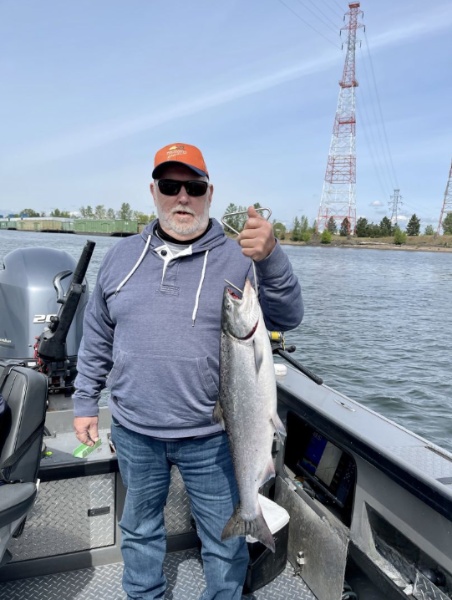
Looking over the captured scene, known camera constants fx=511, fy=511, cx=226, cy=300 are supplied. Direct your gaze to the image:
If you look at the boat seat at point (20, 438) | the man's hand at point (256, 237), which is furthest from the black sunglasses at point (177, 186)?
the boat seat at point (20, 438)

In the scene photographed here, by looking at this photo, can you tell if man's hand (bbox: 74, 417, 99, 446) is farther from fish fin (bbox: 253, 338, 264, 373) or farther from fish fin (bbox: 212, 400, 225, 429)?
fish fin (bbox: 253, 338, 264, 373)

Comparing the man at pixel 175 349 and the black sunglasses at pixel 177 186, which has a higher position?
the black sunglasses at pixel 177 186

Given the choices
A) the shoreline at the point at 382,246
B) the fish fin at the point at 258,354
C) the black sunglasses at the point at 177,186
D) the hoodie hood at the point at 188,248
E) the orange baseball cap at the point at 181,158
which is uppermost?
the orange baseball cap at the point at 181,158

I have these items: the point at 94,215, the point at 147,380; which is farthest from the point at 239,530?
the point at 94,215

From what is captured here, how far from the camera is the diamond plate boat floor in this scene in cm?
245

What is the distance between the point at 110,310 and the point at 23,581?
1.55 m

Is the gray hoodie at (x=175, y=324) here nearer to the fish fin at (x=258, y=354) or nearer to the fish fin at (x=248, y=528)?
the fish fin at (x=258, y=354)

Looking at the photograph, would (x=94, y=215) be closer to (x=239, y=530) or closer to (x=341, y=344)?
(x=341, y=344)

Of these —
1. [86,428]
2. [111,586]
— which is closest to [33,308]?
[86,428]

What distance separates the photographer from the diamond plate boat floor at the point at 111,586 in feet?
8.04

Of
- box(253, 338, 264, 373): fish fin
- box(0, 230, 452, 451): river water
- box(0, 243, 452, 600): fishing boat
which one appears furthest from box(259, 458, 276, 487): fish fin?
box(0, 230, 452, 451): river water

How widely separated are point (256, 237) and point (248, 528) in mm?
998

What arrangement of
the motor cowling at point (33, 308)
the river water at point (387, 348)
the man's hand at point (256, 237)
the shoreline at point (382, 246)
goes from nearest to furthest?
1. the man's hand at point (256, 237)
2. the motor cowling at point (33, 308)
3. the river water at point (387, 348)
4. the shoreline at point (382, 246)

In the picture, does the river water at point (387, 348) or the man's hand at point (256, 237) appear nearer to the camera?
the man's hand at point (256, 237)
